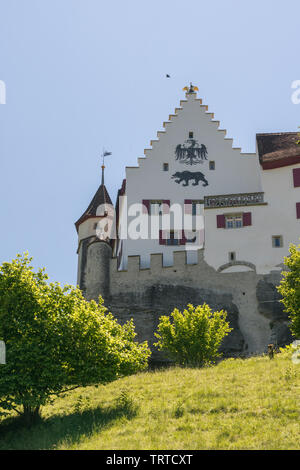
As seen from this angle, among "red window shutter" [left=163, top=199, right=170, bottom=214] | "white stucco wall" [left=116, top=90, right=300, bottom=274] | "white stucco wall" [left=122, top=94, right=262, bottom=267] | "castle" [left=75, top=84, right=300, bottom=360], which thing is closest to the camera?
"castle" [left=75, top=84, right=300, bottom=360]

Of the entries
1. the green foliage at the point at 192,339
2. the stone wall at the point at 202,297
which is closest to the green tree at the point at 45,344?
the green foliage at the point at 192,339

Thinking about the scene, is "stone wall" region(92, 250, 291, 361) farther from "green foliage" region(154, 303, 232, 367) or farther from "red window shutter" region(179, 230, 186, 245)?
"green foliage" region(154, 303, 232, 367)

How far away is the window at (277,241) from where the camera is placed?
41.8 meters

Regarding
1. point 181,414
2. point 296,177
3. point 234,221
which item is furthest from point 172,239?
point 181,414

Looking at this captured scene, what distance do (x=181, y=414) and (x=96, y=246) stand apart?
2427 centimetres

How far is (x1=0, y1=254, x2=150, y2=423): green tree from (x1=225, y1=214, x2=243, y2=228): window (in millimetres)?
18333

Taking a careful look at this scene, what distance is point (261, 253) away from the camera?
4169cm

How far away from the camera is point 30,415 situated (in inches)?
963

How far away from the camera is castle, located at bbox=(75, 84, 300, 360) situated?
4103cm

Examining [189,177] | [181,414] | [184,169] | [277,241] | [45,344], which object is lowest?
[181,414]

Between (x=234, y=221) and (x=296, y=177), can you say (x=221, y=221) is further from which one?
(x=296, y=177)

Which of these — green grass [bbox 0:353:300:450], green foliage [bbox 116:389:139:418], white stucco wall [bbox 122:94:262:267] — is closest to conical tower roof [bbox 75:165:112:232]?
white stucco wall [bbox 122:94:262:267]
